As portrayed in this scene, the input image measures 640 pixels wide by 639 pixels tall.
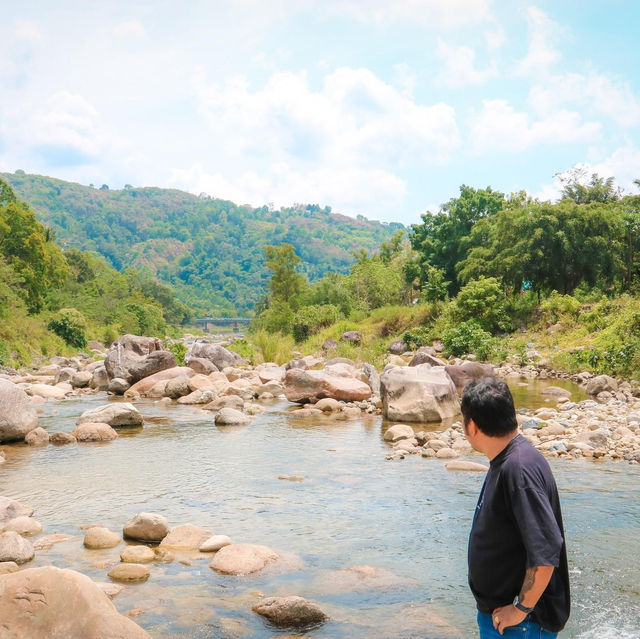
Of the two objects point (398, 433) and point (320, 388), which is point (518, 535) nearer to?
point (398, 433)

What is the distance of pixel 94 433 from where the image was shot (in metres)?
12.9

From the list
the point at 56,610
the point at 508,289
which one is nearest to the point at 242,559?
the point at 56,610

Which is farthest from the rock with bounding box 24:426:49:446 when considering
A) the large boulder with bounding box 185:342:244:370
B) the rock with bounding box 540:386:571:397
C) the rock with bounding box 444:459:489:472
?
the large boulder with bounding box 185:342:244:370

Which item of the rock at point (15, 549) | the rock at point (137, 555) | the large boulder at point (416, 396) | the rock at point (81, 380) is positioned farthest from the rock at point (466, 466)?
the rock at point (81, 380)

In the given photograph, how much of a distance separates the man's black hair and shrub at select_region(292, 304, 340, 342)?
35.3 metres

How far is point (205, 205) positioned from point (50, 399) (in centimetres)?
17099

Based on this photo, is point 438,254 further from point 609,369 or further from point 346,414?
point 346,414

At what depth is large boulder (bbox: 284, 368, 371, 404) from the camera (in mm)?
17234

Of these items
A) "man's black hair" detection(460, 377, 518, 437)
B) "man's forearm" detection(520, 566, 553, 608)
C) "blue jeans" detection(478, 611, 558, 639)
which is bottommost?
"blue jeans" detection(478, 611, 558, 639)

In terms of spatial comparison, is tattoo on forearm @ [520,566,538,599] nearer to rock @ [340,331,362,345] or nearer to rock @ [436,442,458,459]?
rock @ [436,442,458,459]

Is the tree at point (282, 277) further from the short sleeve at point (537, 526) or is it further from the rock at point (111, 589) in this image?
the short sleeve at point (537, 526)

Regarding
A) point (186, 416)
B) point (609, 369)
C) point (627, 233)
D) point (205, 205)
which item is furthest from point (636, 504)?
point (205, 205)

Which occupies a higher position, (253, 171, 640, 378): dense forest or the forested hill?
the forested hill

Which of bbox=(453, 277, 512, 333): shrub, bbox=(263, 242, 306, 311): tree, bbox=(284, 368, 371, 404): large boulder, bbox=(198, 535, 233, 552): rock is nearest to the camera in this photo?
bbox=(198, 535, 233, 552): rock
